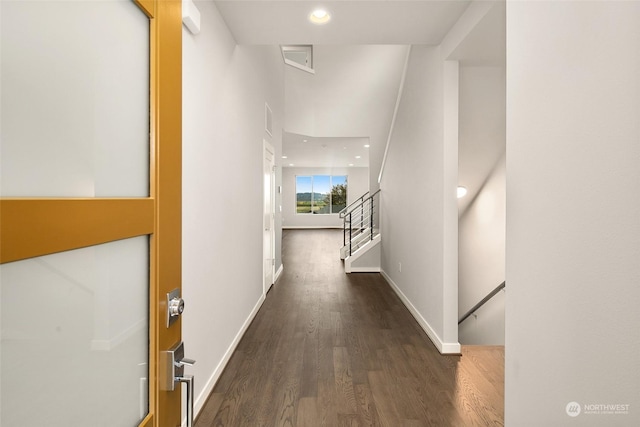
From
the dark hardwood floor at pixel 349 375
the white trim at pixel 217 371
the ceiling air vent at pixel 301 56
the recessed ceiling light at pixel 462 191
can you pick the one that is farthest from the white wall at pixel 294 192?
the white trim at pixel 217 371

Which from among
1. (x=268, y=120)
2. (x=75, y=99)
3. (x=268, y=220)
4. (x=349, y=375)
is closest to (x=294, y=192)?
(x=268, y=220)

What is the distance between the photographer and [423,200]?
11.4 feet

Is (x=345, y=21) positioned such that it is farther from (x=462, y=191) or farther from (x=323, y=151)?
(x=323, y=151)

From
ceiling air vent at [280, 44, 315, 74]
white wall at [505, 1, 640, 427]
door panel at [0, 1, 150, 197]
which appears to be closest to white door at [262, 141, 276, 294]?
ceiling air vent at [280, 44, 315, 74]

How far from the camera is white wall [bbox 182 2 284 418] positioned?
6.21 feet

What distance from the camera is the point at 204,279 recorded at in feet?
6.93

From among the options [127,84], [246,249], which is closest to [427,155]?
[246,249]

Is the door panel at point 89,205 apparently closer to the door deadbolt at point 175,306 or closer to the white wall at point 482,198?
the door deadbolt at point 175,306

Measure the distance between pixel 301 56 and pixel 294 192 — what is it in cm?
849

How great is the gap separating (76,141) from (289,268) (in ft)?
19.6

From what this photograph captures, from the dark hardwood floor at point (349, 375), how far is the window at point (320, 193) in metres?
11.1

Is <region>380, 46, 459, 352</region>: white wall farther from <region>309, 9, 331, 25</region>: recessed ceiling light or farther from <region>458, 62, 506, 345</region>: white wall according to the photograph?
<region>309, 9, 331, 25</region>: recessed ceiling light

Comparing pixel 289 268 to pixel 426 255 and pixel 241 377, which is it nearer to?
pixel 426 255

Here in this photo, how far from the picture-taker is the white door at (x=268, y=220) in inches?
175
